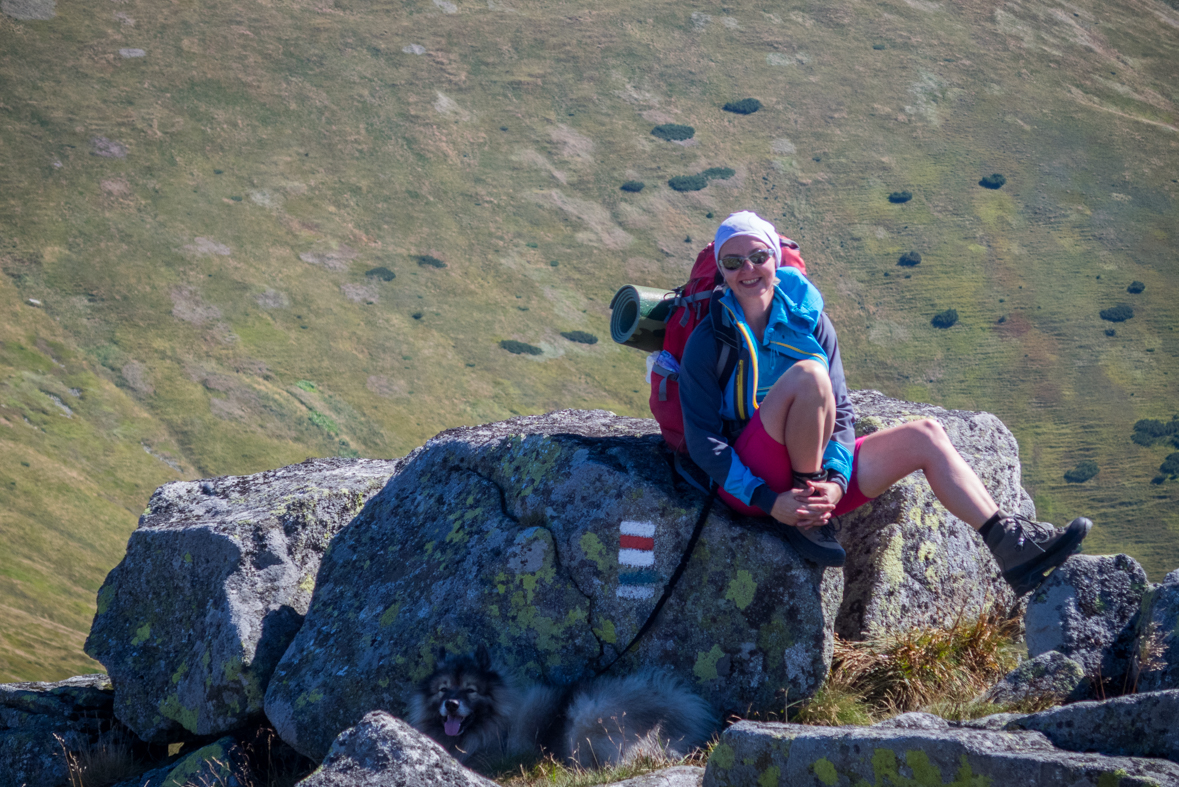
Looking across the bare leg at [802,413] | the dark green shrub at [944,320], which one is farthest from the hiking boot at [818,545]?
the dark green shrub at [944,320]

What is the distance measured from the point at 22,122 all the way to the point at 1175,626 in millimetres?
96692

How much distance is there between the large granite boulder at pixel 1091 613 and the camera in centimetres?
583

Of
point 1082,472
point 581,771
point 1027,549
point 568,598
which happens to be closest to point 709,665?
point 568,598

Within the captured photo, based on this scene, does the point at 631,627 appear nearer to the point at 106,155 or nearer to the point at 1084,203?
the point at 106,155

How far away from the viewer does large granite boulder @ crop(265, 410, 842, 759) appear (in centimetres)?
612

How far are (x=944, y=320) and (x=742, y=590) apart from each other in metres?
99.4

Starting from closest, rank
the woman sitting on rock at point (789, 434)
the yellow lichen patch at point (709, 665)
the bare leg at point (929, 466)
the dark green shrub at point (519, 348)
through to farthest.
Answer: the woman sitting on rock at point (789, 434) < the bare leg at point (929, 466) < the yellow lichen patch at point (709, 665) < the dark green shrub at point (519, 348)

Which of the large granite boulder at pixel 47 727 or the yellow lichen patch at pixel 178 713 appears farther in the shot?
the large granite boulder at pixel 47 727

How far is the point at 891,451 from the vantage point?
5832 mm

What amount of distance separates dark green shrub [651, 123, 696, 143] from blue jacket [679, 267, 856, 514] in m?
109

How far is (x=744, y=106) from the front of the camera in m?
117

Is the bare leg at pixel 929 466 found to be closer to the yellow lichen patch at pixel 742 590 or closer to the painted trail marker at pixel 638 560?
the yellow lichen patch at pixel 742 590

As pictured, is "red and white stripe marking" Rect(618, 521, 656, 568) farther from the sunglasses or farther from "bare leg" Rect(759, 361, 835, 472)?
the sunglasses

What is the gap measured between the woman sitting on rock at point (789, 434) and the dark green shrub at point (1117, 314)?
351 ft
